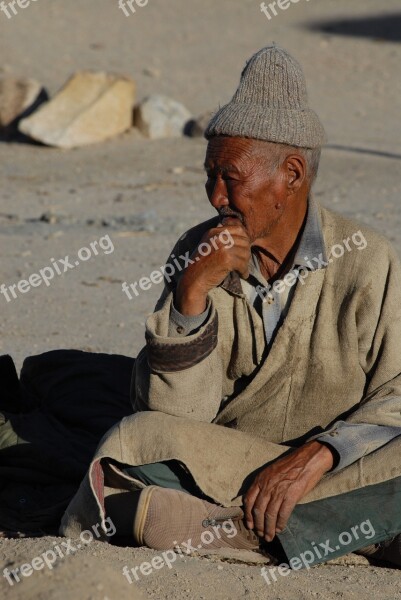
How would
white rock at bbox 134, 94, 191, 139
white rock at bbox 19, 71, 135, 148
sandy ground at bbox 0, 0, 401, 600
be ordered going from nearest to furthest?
sandy ground at bbox 0, 0, 401, 600 → white rock at bbox 19, 71, 135, 148 → white rock at bbox 134, 94, 191, 139

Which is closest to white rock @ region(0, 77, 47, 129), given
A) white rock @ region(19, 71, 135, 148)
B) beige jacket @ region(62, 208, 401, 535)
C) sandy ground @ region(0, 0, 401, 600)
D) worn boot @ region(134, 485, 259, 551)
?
white rock @ region(19, 71, 135, 148)

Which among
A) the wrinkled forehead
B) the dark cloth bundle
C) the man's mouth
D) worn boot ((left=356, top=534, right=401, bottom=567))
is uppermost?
the wrinkled forehead

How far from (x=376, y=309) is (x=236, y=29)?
13.9 meters

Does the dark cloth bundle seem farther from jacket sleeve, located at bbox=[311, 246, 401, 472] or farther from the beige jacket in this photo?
jacket sleeve, located at bbox=[311, 246, 401, 472]

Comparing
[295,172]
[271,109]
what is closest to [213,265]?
[295,172]

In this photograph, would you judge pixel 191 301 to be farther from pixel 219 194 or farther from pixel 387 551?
pixel 387 551

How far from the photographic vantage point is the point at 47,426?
4645 mm

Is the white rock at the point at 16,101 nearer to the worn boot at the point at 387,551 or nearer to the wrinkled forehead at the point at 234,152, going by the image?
the wrinkled forehead at the point at 234,152

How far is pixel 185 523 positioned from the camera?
3602 mm

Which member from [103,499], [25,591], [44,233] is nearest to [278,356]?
[103,499]

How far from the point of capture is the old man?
3562 millimetres

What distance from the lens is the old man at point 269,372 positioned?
356 centimetres

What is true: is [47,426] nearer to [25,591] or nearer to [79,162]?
[25,591]

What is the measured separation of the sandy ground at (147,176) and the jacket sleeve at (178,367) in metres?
0.49
